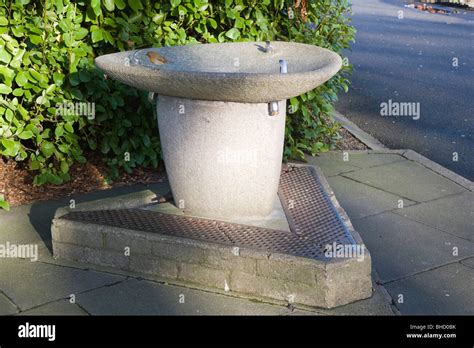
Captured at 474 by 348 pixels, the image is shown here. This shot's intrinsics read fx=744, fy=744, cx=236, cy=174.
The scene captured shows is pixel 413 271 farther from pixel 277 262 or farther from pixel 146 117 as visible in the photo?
pixel 146 117

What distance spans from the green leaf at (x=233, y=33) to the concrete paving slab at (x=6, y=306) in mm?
2773

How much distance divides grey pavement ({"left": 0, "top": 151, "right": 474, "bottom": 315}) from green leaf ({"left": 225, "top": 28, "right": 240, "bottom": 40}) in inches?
54.4

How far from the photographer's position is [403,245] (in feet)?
15.7

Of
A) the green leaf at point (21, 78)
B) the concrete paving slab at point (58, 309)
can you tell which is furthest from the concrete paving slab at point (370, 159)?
the concrete paving slab at point (58, 309)

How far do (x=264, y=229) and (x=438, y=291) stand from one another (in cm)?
105

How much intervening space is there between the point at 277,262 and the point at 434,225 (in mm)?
1614

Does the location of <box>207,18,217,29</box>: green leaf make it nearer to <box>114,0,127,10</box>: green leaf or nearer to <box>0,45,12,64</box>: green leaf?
<box>114,0,127,10</box>: green leaf

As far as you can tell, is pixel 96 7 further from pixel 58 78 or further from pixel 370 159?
pixel 370 159

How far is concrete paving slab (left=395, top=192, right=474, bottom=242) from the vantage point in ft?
16.6

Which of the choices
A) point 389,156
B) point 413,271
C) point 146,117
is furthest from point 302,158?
point 413,271

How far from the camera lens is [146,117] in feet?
19.7

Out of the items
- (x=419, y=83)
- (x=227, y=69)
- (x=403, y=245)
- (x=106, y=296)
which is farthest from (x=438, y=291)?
(x=419, y=83)

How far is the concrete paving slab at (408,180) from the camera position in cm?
577

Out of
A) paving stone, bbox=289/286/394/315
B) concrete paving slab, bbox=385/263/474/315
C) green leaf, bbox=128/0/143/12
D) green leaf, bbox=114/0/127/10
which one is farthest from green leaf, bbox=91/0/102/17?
concrete paving slab, bbox=385/263/474/315
